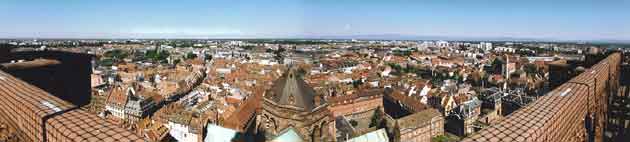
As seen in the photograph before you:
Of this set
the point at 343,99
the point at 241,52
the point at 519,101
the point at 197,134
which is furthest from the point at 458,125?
the point at 241,52

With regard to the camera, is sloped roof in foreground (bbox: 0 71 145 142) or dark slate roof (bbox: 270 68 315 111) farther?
dark slate roof (bbox: 270 68 315 111)

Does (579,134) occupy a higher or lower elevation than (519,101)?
higher

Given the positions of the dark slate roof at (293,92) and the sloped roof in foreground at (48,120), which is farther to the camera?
the dark slate roof at (293,92)

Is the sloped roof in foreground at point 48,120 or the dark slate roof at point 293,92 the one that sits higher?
the sloped roof in foreground at point 48,120

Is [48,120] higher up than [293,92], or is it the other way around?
[48,120]

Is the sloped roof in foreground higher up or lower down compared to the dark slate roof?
higher up

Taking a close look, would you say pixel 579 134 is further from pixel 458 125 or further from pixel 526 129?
pixel 458 125

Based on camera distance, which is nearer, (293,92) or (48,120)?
(48,120)

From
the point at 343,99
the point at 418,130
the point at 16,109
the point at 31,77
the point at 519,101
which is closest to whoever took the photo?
the point at 16,109
